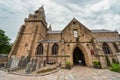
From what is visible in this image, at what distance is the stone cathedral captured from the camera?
57.3ft

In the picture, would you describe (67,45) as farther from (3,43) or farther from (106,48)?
(3,43)

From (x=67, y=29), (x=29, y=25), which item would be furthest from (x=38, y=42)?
(x=67, y=29)

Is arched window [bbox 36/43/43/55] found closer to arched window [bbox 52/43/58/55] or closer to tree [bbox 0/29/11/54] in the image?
arched window [bbox 52/43/58/55]

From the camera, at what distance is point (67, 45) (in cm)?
1856

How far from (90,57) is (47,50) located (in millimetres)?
11895

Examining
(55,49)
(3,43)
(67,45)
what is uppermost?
(3,43)

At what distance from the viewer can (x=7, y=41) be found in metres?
31.6

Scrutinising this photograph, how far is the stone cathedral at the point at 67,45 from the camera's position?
57.3ft

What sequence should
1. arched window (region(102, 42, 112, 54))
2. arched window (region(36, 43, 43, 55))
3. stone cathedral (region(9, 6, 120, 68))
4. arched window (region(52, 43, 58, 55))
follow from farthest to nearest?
1. arched window (region(36, 43, 43, 55))
2. arched window (region(52, 43, 58, 55))
3. arched window (region(102, 42, 112, 54))
4. stone cathedral (region(9, 6, 120, 68))

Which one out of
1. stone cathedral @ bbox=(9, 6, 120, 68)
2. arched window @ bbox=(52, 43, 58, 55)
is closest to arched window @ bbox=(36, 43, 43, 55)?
stone cathedral @ bbox=(9, 6, 120, 68)

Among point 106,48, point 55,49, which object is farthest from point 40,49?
point 106,48

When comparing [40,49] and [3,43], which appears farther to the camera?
[3,43]

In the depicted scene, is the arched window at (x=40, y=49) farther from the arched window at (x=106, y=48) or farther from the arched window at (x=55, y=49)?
the arched window at (x=106, y=48)

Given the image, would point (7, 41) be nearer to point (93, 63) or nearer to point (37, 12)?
point (37, 12)
